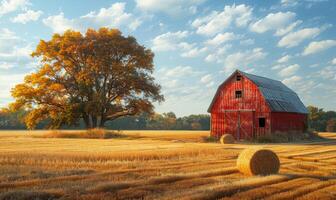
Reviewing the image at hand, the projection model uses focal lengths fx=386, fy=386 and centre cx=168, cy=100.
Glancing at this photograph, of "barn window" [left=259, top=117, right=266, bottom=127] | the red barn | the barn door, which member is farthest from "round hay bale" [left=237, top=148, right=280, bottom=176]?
"barn window" [left=259, top=117, right=266, bottom=127]

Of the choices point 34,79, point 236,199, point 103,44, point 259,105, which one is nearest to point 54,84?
point 34,79

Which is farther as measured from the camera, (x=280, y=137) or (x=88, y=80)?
(x=88, y=80)

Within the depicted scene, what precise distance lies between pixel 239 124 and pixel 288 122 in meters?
5.75

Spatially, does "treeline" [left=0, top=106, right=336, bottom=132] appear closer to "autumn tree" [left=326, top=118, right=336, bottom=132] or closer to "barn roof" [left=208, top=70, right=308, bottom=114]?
"autumn tree" [left=326, top=118, right=336, bottom=132]

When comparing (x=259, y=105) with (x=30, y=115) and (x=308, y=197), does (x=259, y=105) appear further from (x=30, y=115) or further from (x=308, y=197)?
(x=308, y=197)

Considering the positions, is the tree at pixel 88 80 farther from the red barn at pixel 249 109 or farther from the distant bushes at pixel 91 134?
the red barn at pixel 249 109

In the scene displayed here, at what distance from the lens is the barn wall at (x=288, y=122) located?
38.2 meters

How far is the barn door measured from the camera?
3862cm

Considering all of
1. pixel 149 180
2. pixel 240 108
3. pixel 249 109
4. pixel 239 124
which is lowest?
pixel 149 180

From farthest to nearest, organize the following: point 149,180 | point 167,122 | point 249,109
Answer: point 167,122, point 249,109, point 149,180

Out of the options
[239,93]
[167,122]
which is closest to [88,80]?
[239,93]

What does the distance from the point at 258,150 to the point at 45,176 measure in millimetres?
7721

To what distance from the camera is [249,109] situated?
3881 centimetres

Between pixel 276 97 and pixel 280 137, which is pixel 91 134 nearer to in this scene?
pixel 280 137
